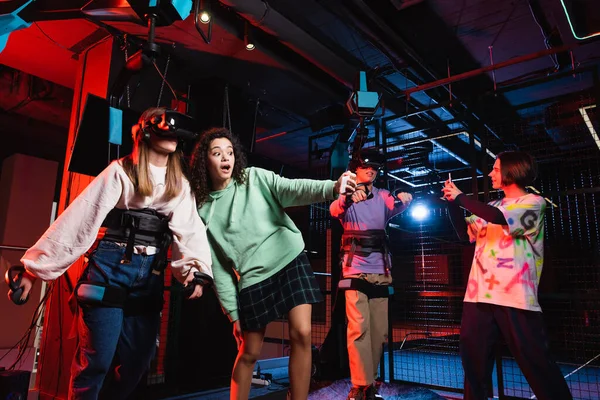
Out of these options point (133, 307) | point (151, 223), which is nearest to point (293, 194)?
point (151, 223)

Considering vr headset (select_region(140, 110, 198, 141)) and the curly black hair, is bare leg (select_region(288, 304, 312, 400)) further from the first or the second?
vr headset (select_region(140, 110, 198, 141))

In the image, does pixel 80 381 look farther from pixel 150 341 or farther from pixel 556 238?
pixel 556 238

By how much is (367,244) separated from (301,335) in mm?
1604

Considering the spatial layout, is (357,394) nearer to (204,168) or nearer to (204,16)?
(204,168)

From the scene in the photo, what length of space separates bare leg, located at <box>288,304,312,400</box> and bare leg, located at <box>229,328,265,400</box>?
209 millimetres

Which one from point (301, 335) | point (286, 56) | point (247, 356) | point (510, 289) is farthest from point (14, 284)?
point (286, 56)

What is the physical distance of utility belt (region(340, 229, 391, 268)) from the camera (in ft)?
11.6

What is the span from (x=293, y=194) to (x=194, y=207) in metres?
0.57

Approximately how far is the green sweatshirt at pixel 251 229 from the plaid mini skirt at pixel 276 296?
4cm

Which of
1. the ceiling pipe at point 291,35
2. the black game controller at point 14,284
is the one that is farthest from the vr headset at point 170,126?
the ceiling pipe at point 291,35

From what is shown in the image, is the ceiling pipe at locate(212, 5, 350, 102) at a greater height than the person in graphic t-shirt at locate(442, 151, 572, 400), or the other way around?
the ceiling pipe at locate(212, 5, 350, 102)

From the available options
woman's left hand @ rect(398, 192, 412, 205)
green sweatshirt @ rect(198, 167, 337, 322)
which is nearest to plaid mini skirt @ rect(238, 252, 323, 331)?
green sweatshirt @ rect(198, 167, 337, 322)

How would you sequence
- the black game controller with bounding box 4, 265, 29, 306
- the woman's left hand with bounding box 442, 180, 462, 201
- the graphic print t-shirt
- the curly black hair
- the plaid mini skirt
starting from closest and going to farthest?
the black game controller with bounding box 4, 265, 29, 306 → the plaid mini skirt → the curly black hair → the graphic print t-shirt → the woman's left hand with bounding box 442, 180, 462, 201

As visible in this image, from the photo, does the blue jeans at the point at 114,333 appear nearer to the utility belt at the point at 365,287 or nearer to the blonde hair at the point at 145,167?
the blonde hair at the point at 145,167
